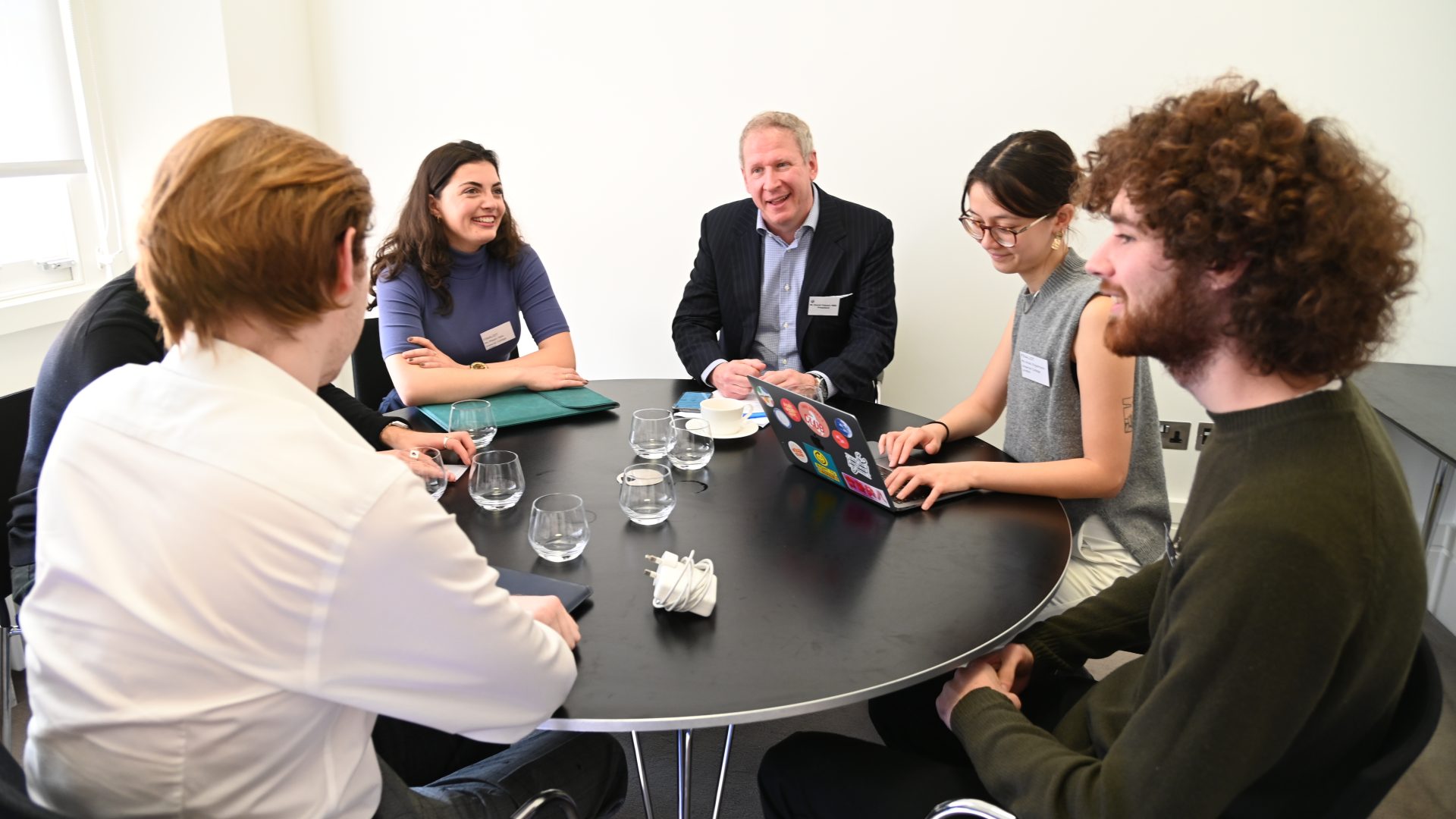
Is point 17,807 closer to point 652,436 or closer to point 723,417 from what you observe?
point 652,436

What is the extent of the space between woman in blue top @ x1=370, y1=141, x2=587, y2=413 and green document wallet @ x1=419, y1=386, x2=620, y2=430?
0.04 m

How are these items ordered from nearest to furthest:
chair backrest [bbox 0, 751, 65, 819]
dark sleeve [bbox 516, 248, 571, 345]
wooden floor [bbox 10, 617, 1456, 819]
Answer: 1. chair backrest [bbox 0, 751, 65, 819]
2. wooden floor [bbox 10, 617, 1456, 819]
3. dark sleeve [bbox 516, 248, 571, 345]

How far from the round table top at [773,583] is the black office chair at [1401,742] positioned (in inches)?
17.2

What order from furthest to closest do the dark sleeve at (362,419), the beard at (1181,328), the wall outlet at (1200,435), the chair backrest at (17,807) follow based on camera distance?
the wall outlet at (1200,435) → the dark sleeve at (362,419) → the beard at (1181,328) → the chair backrest at (17,807)

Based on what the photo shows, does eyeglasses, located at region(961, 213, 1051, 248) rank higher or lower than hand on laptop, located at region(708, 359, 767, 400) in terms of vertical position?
higher

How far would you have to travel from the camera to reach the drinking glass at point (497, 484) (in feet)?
5.57

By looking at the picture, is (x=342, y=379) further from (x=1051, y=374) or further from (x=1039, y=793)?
(x=1039, y=793)

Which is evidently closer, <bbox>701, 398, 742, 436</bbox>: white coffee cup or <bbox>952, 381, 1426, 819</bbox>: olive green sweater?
<bbox>952, 381, 1426, 819</bbox>: olive green sweater

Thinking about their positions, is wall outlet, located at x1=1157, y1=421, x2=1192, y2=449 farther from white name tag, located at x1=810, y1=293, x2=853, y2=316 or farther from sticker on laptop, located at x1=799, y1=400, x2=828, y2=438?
sticker on laptop, located at x1=799, y1=400, x2=828, y2=438

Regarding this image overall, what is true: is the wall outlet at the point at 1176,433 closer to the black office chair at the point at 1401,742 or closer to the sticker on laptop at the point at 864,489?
the sticker on laptop at the point at 864,489

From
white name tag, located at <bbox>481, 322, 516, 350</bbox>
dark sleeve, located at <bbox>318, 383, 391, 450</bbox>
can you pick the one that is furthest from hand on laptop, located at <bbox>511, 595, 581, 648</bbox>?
white name tag, located at <bbox>481, 322, 516, 350</bbox>

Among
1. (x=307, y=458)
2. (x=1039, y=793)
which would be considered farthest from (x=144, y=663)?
(x=1039, y=793)

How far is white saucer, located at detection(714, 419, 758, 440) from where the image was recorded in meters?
2.19

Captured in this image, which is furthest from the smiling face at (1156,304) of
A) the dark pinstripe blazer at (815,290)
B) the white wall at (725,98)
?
the white wall at (725,98)
